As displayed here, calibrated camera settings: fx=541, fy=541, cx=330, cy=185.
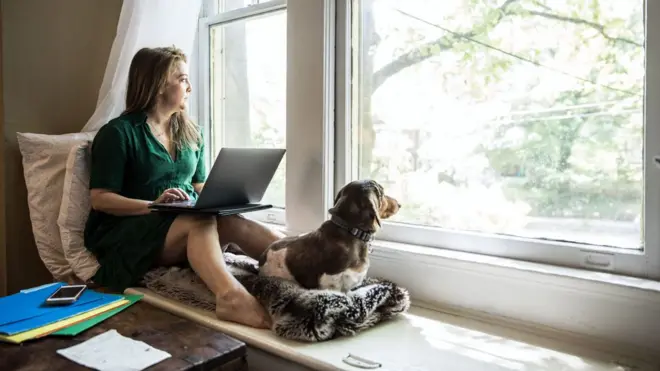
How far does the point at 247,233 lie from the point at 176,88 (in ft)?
1.76

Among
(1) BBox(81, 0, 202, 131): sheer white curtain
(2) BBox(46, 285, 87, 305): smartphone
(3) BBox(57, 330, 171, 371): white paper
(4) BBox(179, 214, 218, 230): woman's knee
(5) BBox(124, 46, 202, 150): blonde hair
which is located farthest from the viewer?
(1) BBox(81, 0, 202, 131): sheer white curtain

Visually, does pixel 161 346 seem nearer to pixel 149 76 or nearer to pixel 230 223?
pixel 230 223

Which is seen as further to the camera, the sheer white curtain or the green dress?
the sheer white curtain

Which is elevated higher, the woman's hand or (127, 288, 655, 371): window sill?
the woman's hand

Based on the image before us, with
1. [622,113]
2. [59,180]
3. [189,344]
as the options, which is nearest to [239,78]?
[59,180]

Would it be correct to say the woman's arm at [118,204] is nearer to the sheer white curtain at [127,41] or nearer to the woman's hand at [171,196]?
the woman's hand at [171,196]

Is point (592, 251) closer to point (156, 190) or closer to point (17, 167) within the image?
point (156, 190)

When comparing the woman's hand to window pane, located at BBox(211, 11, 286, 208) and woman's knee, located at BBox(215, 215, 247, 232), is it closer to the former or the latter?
woman's knee, located at BBox(215, 215, 247, 232)

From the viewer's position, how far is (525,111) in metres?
1.37


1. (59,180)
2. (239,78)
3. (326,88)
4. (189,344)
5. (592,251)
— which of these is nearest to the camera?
(189,344)

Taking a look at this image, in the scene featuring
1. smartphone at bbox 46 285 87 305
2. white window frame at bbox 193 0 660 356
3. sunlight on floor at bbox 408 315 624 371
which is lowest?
sunlight on floor at bbox 408 315 624 371

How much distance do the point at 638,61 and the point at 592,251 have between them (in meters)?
0.44

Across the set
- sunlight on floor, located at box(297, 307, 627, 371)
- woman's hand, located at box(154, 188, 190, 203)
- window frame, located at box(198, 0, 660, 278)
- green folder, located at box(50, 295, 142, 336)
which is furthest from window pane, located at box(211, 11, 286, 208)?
sunlight on floor, located at box(297, 307, 627, 371)

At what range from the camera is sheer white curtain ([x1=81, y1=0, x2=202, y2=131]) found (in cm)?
196
